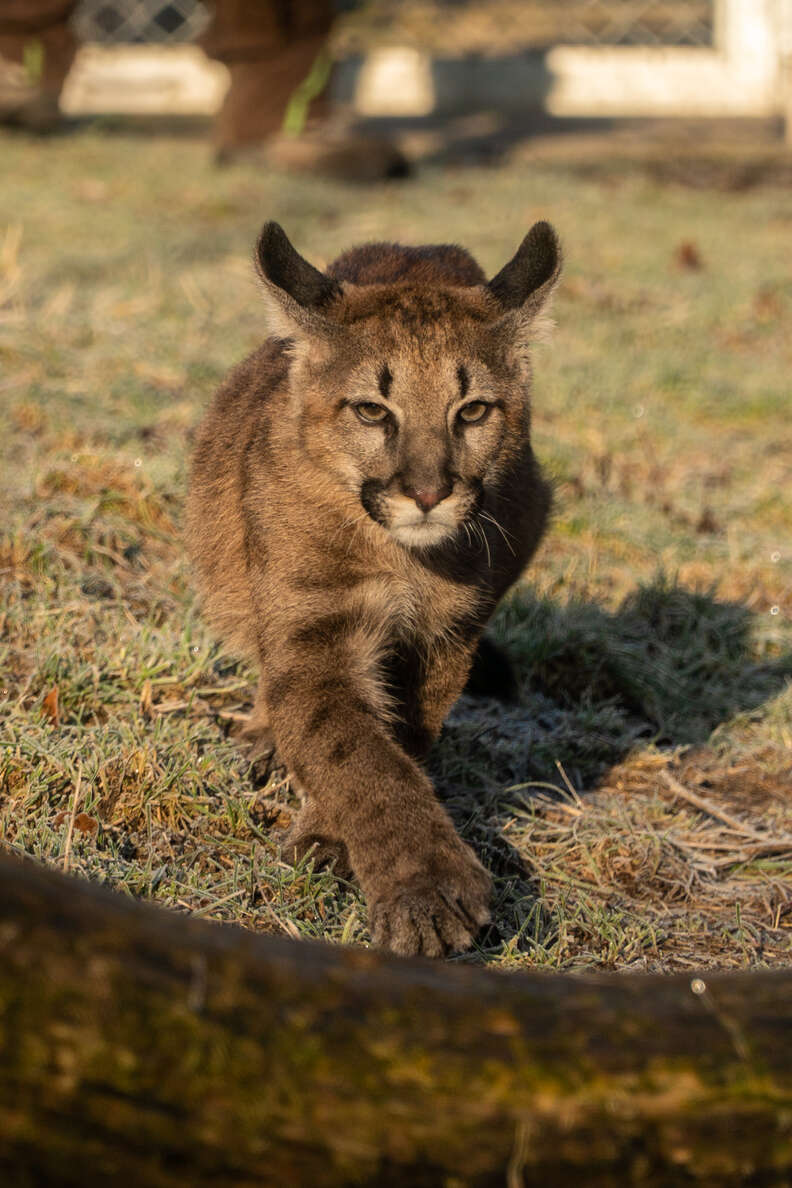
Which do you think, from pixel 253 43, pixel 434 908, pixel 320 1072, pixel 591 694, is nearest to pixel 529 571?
pixel 591 694

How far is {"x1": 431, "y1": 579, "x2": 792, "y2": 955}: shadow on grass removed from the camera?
4.43 m

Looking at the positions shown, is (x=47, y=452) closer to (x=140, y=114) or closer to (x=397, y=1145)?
(x=397, y=1145)

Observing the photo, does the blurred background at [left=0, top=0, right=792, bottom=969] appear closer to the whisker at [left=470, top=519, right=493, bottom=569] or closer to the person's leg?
the person's leg

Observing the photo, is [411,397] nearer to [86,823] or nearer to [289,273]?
[289,273]

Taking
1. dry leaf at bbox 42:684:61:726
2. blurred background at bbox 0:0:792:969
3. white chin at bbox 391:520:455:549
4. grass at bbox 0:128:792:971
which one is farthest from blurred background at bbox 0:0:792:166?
white chin at bbox 391:520:455:549

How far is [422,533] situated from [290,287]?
77 cm

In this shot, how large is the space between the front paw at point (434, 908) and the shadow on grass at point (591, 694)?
883mm

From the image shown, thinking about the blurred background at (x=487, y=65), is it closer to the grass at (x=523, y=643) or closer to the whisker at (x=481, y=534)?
the grass at (x=523, y=643)

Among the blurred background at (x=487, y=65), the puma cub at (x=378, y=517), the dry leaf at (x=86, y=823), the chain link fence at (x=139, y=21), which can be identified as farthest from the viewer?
the chain link fence at (x=139, y=21)

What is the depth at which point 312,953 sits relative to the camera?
211cm

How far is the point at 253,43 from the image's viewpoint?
13.7 meters

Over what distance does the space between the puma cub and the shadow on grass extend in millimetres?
453

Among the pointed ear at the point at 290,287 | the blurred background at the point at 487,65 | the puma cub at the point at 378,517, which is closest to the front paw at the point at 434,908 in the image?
the puma cub at the point at 378,517

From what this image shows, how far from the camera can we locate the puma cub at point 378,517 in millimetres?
3475
